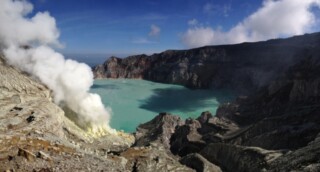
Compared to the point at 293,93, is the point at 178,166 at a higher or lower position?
lower

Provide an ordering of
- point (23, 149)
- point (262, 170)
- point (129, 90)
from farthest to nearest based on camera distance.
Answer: point (129, 90)
point (262, 170)
point (23, 149)

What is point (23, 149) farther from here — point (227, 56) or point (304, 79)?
point (227, 56)

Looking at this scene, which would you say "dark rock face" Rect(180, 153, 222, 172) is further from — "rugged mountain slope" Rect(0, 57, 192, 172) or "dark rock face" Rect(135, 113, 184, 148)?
"dark rock face" Rect(135, 113, 184, 148)

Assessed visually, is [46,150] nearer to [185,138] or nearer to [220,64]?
[185,138]

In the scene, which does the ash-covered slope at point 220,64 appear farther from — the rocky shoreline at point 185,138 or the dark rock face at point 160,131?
the dark rock face at point 160,131

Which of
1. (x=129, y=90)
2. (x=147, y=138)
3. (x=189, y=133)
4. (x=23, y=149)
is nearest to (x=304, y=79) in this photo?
(x=189, y=133)

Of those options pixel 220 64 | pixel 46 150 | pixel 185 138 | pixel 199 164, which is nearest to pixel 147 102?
pixel 220 64

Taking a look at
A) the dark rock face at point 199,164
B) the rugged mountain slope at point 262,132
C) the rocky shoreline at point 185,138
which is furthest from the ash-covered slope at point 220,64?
the dark rock face at point 199,164

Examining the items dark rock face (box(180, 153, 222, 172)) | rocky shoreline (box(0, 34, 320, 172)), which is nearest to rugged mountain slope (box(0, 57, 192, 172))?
rocky shoreline (box(0, 34, 320, 172))
